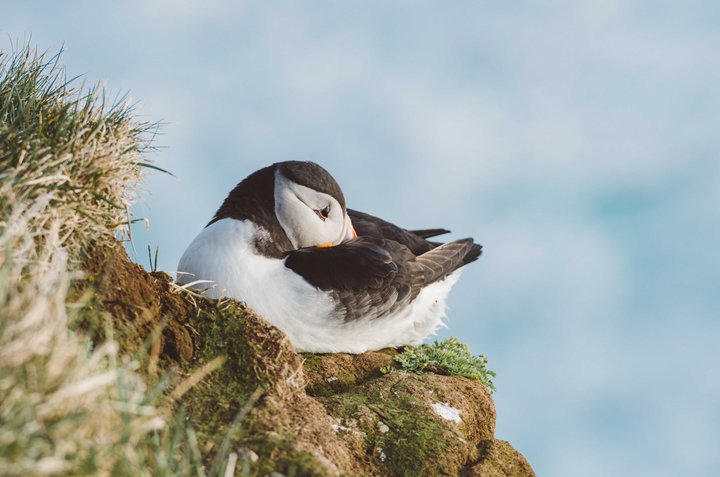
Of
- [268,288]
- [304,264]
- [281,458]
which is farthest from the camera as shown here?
[304,264]

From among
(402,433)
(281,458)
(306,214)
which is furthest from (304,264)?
(281,458)

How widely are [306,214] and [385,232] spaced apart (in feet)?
5.90

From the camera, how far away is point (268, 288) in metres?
6.99

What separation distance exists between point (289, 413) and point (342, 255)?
3.10 m

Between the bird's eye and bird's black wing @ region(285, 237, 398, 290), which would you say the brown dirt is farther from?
the bird's eye

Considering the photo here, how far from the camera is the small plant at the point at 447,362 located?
7.47 m

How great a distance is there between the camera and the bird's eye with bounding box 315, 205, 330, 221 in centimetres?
761

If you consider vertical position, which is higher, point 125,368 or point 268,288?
point 268,288

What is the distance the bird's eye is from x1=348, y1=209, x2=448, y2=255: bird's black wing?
1133 mm

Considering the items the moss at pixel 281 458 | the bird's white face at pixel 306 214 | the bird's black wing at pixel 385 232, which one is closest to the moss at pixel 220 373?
the moss at pixel 281 458

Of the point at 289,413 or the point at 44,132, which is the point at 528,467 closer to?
the point at 289,413

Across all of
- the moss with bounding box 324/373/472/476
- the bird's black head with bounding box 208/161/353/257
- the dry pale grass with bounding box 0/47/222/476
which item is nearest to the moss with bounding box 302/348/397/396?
the moss with bounding box 324/373/472/476

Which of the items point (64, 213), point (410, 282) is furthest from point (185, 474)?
point (410, 282)

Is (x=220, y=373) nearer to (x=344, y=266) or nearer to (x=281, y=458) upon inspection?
(x=281, y=458)
